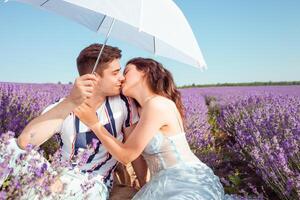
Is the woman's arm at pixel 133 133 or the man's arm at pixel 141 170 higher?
the woman's arm at pixel 133 133

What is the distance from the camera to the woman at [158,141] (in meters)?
2.41

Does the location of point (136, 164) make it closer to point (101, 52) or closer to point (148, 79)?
point (148, 79)

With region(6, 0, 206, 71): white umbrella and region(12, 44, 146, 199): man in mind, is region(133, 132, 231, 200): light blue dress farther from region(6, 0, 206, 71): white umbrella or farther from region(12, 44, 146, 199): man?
region(6, 0, 206, 71): white umbrella

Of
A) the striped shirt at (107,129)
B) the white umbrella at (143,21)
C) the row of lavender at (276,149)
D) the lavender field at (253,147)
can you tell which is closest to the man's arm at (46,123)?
the striped shirt at (107,129)

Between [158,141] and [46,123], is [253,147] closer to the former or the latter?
[158,141]

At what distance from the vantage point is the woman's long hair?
268cm

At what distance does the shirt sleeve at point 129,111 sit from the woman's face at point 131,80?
118 mm

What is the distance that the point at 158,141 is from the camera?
2.56m

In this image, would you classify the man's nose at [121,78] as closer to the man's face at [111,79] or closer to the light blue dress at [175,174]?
the man's face at [111,79]

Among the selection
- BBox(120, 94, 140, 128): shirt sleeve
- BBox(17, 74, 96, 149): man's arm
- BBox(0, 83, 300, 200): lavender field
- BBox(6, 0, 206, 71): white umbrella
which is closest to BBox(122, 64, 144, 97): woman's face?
BBox(120, 94, 140, 128): shirt sleeve

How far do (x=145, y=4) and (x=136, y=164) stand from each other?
113 cm

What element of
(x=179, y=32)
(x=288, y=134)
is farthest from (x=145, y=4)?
(x=288, y=134)

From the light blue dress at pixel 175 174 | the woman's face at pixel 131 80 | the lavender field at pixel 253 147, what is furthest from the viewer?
the lavender field at pixel 253 147

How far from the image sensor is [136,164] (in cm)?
292
